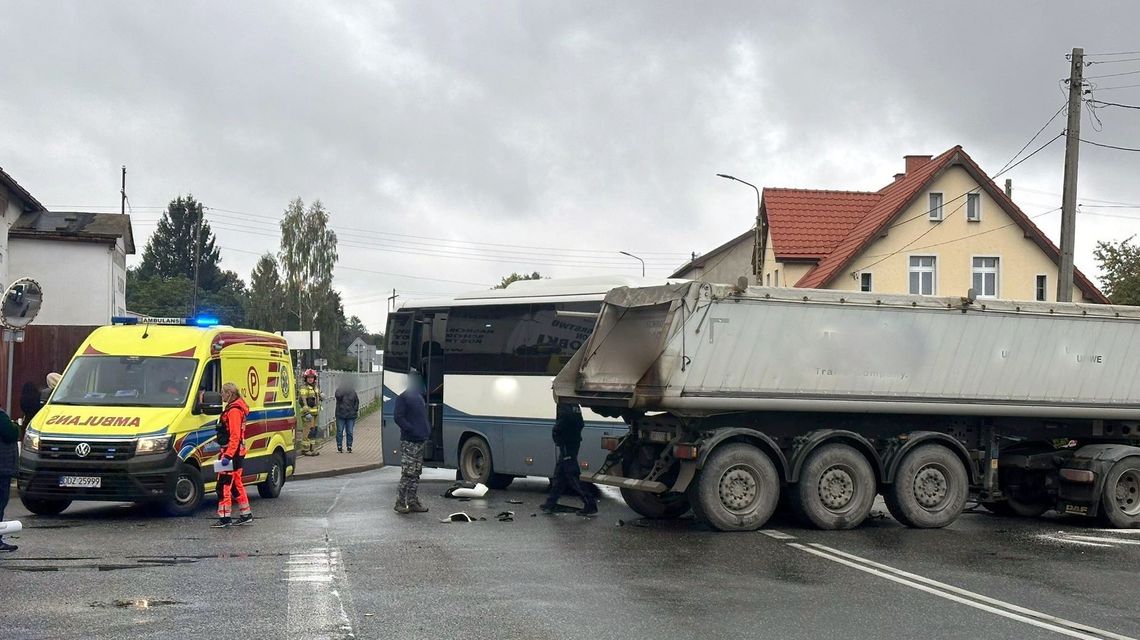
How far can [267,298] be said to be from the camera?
94.7 meters

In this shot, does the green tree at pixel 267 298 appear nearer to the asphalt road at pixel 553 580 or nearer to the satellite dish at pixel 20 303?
the satellite dish at pixel 20 303

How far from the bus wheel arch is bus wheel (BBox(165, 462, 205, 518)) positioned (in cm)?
516

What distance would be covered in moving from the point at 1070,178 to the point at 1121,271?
26279 mm

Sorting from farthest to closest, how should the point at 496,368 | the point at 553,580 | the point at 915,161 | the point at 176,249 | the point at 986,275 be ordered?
the point at 176,249
the point at 915,161
the point at 986,275
the point at 496,368
the point at 553,580

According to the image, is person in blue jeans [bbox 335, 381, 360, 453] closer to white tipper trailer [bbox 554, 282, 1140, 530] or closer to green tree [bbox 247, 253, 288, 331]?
white tipper trailer [bbox 554, 282, 1140, 530]

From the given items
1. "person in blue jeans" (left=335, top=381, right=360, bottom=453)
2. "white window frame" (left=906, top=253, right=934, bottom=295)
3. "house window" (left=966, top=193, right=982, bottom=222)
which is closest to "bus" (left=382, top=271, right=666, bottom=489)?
"person in blue jeans" (left=335, top=381, right=360, bottom=453)

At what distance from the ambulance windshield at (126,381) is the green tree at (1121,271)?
38.5 m

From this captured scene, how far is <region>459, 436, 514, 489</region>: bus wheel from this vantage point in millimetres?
19750

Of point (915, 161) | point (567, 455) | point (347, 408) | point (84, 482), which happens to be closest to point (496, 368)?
point (567, 455)

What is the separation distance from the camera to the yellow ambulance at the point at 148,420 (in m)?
14.7

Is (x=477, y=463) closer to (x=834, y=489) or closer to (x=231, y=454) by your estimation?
(x=231, y=454)

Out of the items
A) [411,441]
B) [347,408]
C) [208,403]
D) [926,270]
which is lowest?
[347,408]

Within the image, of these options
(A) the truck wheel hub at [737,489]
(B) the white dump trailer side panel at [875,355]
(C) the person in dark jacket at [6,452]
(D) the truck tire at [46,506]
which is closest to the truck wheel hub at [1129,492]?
(B) the white dump trailer side panel at [875,355]

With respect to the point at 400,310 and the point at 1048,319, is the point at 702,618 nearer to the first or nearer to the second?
the point at 1048,319
